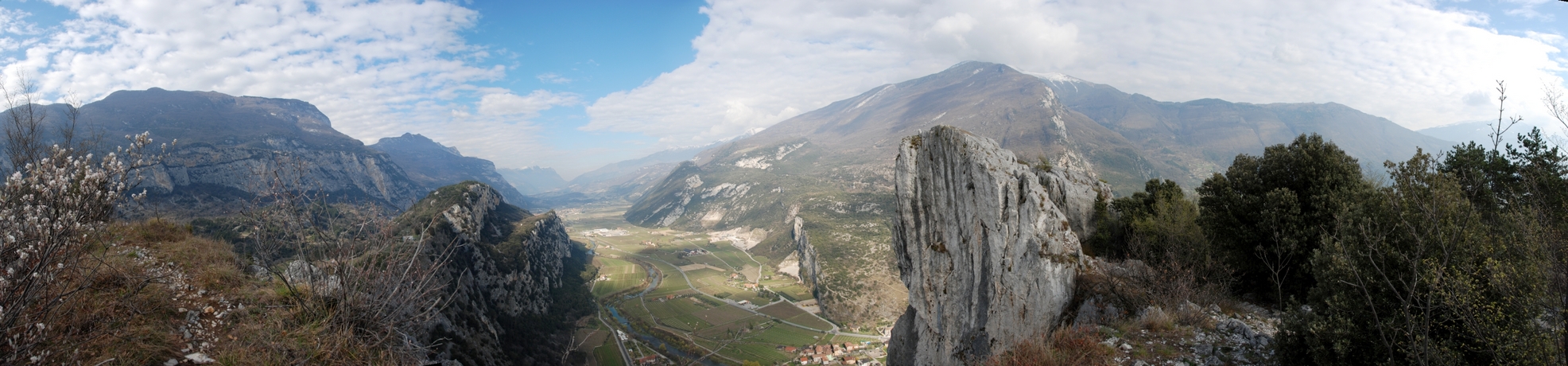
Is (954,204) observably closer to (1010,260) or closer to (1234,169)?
(1010,260)

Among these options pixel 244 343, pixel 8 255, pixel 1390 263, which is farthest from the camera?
pixel 1390 263

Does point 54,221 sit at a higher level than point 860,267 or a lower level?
higher

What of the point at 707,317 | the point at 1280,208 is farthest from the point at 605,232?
the point at 1280,208

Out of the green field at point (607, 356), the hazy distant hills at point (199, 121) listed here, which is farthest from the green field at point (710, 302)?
the hazy distant hills at point (199, 121)

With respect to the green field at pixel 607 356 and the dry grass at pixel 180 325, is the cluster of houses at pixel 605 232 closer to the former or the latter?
the green field at pixel 607 356

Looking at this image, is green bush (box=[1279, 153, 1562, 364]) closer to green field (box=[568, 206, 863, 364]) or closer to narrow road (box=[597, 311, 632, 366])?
green field (box=[568, 206, 863, 364])

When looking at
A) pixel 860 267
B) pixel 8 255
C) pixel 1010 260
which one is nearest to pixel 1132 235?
pixel 1010 260
